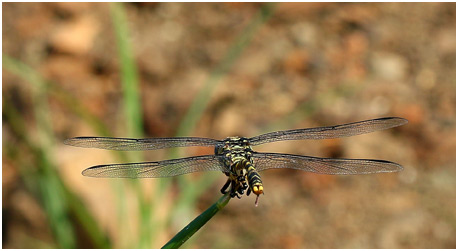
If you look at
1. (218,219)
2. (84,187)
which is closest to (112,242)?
(84,187)

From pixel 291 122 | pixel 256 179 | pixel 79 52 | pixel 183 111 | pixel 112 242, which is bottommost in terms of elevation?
pixel 256 179

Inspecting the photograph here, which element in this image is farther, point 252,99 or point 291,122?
point 252,99

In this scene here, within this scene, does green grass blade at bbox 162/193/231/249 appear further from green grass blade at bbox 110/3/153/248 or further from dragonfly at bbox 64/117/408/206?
green grass blade at bbox 110/3/153/248

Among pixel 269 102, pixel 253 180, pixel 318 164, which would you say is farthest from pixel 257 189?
pixel 269 102

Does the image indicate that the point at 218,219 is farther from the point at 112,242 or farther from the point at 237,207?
the point at 112,242

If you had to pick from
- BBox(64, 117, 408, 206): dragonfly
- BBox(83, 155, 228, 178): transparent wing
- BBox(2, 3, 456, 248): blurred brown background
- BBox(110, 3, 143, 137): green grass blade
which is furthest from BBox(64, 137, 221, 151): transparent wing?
BBox(2, 3, 456, 248): blurred brown background

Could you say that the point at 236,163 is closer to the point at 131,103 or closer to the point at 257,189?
the point at 257,189

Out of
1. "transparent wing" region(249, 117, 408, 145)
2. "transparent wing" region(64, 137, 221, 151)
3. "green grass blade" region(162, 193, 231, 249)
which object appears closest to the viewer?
"green grass blade" region(162, 193, 231, 249)

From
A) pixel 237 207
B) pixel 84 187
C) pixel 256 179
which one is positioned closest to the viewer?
pixel 256 179

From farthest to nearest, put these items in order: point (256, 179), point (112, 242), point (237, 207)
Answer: point (237, 207) < point (112, 242) < point (256, 179)
